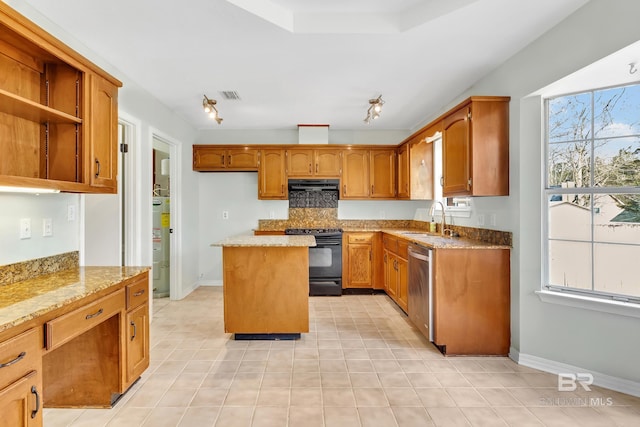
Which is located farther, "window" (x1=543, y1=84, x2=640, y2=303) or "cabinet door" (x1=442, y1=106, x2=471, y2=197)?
"cabinet door" (x1=442, y1=106, x2=471, y2=197)

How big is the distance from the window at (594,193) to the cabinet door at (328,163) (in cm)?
282

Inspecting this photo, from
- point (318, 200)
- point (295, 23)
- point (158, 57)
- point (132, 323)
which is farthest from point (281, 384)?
point (318, 200)

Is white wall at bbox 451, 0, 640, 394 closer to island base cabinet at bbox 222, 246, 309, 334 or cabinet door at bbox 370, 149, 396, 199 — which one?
island base cabinet at bbox 222, 246, 309, 334

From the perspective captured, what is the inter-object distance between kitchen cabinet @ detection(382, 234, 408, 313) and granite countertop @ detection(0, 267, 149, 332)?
2.64 metres

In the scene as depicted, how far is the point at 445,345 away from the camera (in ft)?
8.77

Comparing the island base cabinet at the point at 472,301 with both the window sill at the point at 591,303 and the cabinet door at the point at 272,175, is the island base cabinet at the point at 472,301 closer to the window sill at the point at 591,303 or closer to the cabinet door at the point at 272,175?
the window sill at the point at 591,303

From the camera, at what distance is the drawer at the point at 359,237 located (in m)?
4.59

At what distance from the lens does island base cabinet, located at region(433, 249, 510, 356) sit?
2.64m

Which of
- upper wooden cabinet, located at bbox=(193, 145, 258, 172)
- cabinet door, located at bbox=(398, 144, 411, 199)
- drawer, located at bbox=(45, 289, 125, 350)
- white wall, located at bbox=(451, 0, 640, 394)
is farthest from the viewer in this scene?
upper wooden cabinet, located at bbox=(193, 145, 258, 172)

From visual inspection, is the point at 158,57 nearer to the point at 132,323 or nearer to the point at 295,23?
the point at 295,23

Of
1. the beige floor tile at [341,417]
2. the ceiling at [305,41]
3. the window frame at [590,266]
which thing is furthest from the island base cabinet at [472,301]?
the ceiling at [305,41]

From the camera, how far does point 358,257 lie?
15.1ft

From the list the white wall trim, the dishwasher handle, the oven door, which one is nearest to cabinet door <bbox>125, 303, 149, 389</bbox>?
the dishwasher handle

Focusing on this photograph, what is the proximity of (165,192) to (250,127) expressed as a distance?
1651mm
